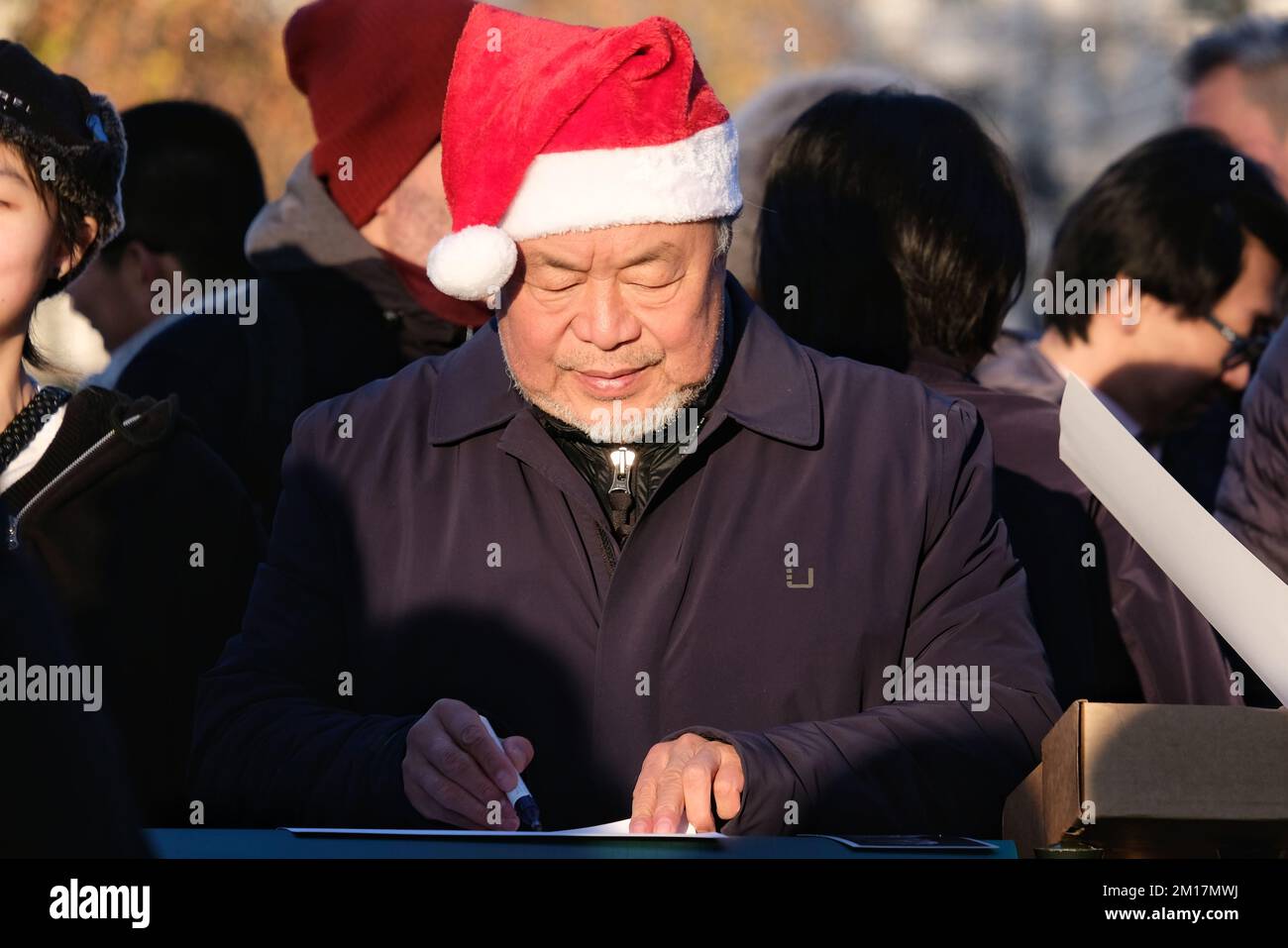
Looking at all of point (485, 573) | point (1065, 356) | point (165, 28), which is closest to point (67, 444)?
point (485, 573)

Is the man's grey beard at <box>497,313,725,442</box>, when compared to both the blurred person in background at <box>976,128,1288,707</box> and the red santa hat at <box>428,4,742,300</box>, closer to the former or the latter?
the red santa hat at <box>428,4,742,300</box>

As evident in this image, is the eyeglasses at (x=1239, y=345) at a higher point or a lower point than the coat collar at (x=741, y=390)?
higher

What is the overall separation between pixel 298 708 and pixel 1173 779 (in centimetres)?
144

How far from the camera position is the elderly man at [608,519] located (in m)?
3.01

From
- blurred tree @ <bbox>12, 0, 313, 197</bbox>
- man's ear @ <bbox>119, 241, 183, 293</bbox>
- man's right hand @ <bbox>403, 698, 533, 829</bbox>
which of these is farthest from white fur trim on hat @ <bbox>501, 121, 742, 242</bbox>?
blurred tree @ <bbox>12, 0, 313, 197</bbox>

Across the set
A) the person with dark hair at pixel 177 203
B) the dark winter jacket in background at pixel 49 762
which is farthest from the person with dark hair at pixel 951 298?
the dark winter jacket in background at pixel 49 762

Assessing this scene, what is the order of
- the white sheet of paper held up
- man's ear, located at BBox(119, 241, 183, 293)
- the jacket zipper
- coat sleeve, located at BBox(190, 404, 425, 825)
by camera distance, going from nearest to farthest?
the white sheet of paper held up
coat sleeve, located at BBox(190, 404, 425, 825)
the jacket zipper
man's ear, located at BBox(119, 241, 183, 293)

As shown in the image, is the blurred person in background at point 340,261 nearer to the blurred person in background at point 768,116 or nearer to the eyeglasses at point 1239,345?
the blurred person in background at point 768,116

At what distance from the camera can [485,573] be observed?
10.2ft

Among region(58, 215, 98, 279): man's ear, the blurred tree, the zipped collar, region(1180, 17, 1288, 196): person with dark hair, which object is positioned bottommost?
the zipped collar

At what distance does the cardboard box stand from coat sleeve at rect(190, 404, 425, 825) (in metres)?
1.05

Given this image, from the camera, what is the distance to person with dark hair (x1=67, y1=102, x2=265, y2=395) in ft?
16.8

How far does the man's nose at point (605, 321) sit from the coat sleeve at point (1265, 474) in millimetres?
1931
